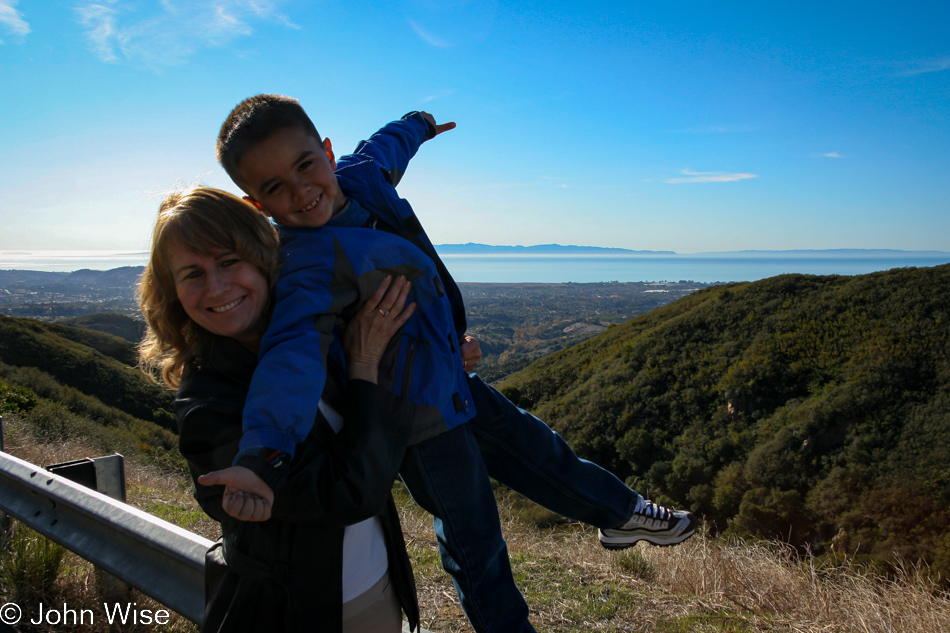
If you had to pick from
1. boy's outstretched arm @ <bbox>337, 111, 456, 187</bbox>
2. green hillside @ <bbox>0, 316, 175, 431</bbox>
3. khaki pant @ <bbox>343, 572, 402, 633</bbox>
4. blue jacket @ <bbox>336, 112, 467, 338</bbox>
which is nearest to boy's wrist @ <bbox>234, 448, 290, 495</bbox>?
khaki pant @ <bbox>343, 572, 402, 633</bbox>

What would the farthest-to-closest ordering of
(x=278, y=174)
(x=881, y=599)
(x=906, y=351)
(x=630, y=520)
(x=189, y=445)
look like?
(x=906, y=351), (x=881, y=599), (x=630, y=520), (x=278, y=174), (x=189, y=445)

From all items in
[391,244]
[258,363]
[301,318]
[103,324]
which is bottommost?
[103,324]

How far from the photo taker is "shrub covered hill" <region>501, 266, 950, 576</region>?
394 inches

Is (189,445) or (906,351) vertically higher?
(189,445)

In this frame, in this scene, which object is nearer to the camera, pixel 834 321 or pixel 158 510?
pixel 158 510

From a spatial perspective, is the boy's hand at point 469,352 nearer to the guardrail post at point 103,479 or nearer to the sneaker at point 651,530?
the sneaker at point 651,530

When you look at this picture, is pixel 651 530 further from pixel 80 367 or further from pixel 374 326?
pixel 80 367

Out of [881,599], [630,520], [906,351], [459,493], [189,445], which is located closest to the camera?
[189,445]

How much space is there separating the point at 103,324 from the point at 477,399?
3185 cm

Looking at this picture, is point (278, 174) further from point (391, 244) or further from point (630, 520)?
point (630, 520)

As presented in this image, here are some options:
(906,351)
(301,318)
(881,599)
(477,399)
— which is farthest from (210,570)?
(906,351)

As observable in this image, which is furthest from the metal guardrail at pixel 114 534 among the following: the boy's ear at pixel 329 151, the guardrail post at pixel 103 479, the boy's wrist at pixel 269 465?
the boy's ear at pixel 329 151

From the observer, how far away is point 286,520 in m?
1.26

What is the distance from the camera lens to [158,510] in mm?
4121
